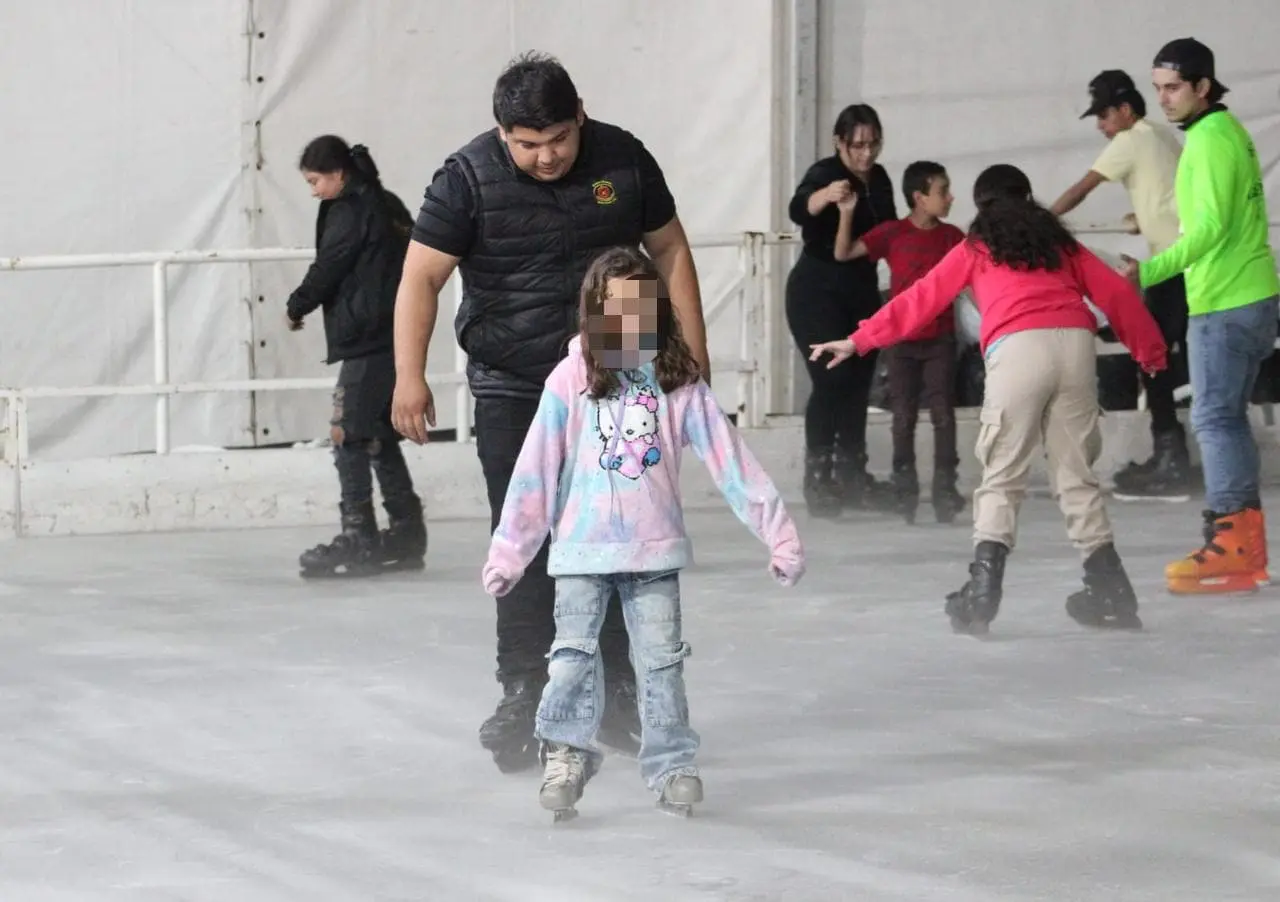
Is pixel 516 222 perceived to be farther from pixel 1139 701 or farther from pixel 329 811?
pixel 1139 701

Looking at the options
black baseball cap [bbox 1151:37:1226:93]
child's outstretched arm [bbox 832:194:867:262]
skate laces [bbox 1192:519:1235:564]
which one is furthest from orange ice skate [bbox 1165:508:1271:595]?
child's outstretched arm [bbox 832:194:867:262]

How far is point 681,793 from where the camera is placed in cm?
436

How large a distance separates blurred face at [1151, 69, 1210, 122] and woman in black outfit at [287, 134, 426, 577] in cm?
257

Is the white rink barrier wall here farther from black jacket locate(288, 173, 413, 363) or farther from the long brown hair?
the long brown hair

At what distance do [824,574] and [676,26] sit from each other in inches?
150

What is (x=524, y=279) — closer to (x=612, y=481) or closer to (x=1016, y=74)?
(x=612, y=481)

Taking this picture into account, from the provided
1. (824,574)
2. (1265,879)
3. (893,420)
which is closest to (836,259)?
(893,420)

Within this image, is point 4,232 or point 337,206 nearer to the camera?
point 337,206

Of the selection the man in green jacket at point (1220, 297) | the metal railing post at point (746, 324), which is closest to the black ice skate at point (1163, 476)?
the metal railing post at point (746, 324)

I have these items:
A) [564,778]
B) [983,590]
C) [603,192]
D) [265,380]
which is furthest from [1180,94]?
[265,380]

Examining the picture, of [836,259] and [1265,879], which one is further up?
[836,259]

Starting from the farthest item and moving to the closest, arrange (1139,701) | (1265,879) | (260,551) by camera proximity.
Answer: (260,551)
(1139,701)
(1265,879)

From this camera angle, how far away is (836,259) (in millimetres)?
8766

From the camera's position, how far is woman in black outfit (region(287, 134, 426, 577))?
746cm
